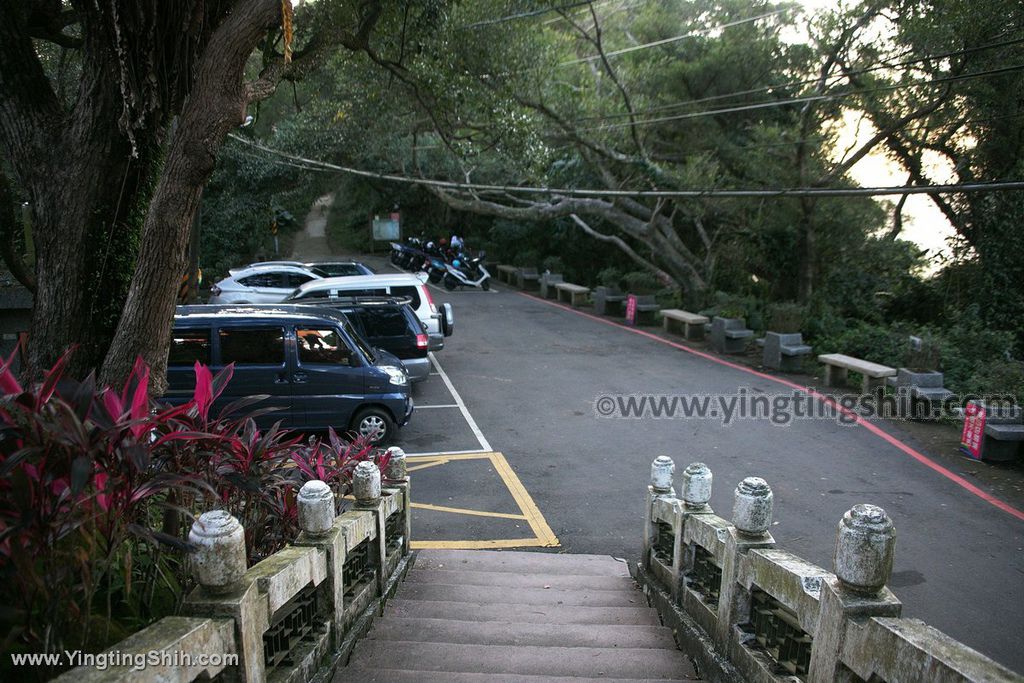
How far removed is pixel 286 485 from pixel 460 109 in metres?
11.6

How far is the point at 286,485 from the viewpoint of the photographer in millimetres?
4598

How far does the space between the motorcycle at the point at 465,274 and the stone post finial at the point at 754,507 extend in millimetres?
23331

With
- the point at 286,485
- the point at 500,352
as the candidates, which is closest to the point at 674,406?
the point at 500,352

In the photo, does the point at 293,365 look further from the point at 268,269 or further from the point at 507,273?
the point at 507,273

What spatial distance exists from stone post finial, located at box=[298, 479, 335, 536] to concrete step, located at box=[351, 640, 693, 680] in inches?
37.2

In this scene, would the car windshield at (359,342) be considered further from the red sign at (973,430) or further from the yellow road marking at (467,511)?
the red sign at (973,430)

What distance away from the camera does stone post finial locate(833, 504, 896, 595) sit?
3.04 m

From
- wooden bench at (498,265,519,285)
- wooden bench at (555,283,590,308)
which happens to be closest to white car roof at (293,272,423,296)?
wooden bench at (555,283,590,308)

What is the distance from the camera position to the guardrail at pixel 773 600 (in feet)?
9.52

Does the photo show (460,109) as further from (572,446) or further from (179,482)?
(179,482)

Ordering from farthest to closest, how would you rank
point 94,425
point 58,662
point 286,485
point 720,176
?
point 720,176, point 286,485, point 94,425, point 58,662

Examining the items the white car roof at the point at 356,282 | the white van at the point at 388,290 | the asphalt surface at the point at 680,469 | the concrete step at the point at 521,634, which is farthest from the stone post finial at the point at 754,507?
the white car roof at the point at 356,282

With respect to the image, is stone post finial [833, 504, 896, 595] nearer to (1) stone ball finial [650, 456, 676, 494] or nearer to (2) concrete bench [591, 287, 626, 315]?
(1) stone ball finial [650, 456, 676, 494]

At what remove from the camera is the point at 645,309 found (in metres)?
21.5
